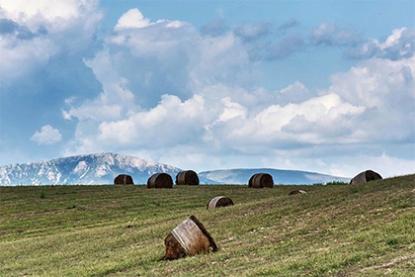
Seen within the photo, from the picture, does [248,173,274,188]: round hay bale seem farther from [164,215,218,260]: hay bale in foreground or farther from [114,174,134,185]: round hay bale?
[164,215,218,260]: hay bale in foreground

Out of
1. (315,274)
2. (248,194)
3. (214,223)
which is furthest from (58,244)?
(248,194)

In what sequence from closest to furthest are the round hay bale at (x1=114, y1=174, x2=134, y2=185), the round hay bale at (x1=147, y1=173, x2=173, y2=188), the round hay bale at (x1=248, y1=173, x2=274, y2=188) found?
the round hay bale at (x1=248, y1=173, x2=274, y2=188)
the round hay bale at (x1=147, y1=173, x2=173, y2=188)
the round hay bale at (x1=114, y1=174, x2=134, y2=185)

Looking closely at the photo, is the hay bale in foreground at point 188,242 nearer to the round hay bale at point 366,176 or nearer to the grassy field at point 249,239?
the grassy field at point 249,239

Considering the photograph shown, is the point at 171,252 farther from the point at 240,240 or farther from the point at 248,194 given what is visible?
the point at 248,194

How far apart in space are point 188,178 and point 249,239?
134ft

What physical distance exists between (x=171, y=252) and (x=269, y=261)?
4.71 metres

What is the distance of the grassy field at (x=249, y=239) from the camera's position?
1731 centimetres

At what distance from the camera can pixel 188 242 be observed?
22.5m

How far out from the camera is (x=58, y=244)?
31.7 meters

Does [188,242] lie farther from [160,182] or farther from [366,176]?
[160,182]

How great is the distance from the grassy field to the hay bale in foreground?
0.51 metres

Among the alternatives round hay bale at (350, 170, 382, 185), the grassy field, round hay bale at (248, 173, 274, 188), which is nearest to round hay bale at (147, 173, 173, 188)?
round hay bale at (248, 173, 274, 188)

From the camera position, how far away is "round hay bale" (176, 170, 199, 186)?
64.8 meters

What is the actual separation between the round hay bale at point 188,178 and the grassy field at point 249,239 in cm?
1774
